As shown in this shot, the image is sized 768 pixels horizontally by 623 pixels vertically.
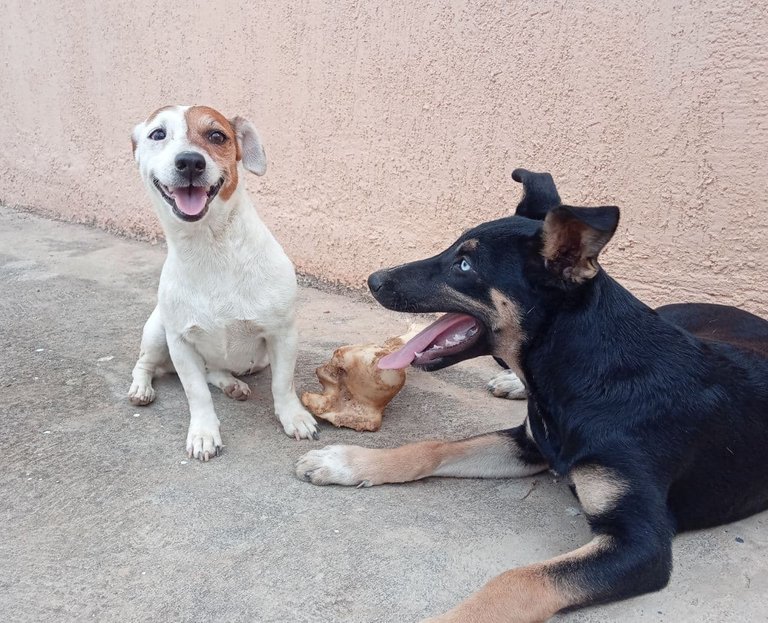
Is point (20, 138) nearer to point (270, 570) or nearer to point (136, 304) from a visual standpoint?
point (136, 304)

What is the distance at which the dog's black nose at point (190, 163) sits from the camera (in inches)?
119

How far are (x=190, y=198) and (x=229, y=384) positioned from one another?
3.73ft

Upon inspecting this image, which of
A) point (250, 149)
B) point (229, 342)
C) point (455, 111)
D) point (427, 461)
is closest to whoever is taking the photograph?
point (427, 461)

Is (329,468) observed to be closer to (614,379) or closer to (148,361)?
(614,379)

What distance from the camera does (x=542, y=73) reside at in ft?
14.1

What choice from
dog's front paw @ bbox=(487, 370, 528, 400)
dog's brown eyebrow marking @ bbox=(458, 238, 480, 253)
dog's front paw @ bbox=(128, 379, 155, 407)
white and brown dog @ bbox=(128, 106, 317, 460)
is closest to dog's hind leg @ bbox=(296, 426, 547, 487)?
Result: white and brown dog @ bbox=(128, 106, 317, 460)

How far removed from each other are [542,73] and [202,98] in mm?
3171

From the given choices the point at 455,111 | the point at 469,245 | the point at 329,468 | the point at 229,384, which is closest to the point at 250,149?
the point at 229,384

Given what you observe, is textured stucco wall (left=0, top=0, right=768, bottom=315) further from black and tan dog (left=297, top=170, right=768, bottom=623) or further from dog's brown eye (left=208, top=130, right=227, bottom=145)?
dog's brown eye (left=208, top=130, right=227, bottom=145)

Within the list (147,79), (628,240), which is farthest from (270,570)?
(147,79)

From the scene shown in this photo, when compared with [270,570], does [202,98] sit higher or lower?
higher

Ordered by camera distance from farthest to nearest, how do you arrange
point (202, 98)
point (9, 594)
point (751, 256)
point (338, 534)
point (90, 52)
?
point (90, 52), point (202, 98), point (751, 256), point (338, 534), point (9, 594)

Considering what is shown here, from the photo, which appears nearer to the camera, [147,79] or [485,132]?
[485,132]

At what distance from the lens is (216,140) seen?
3.31 metres
